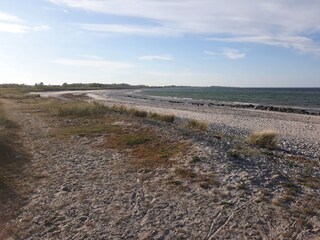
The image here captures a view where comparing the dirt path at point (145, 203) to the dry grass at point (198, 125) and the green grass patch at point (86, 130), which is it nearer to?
the green grass patch at point (86, 130)

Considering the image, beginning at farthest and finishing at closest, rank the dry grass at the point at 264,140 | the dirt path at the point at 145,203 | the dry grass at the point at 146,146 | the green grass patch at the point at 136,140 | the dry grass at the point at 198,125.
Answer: the dry grass at the point at 198,125, the dry grass at the point at 264,140, the green grass patch at the point at 136,140, the dry grass at the point at 146,146, the dirt path at the point at 145,203

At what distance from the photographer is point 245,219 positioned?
8.00 metres

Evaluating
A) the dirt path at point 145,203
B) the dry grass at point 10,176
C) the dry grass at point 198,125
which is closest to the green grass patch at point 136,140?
the dirt path at point 145,203

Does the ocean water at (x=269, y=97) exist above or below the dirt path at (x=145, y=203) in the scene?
below

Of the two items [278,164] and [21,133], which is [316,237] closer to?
[278,164]

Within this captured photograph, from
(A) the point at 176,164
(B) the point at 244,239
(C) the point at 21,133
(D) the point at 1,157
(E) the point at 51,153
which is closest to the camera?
(B) the point at 244,239

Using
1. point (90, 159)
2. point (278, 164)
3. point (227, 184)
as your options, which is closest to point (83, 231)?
point (227, 184)

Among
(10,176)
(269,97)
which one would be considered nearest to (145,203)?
(10,176)

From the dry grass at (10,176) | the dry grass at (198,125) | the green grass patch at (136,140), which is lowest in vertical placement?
the dry grass at (10,176)

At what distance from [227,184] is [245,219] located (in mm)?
2085

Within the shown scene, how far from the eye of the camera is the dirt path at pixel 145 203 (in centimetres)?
759

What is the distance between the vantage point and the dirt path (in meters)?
7.59

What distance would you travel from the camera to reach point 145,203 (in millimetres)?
9039

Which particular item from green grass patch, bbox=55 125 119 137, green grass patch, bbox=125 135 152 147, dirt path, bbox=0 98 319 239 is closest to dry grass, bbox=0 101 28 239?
dirt path, bbox=0 98 319 239
